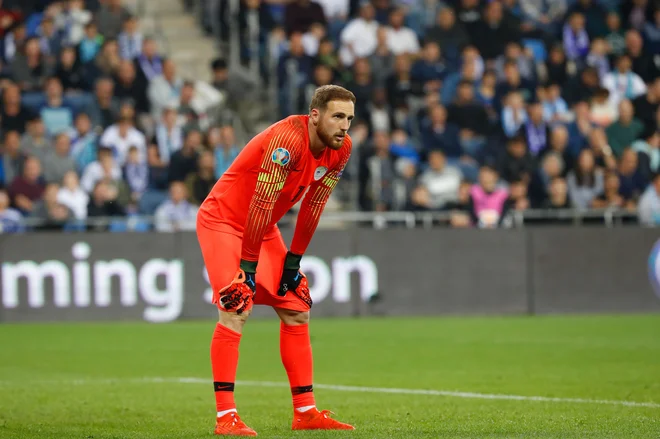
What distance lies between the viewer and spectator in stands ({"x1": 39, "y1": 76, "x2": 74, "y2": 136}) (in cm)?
2056

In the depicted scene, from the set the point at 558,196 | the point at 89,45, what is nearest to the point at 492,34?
the point at 558,196

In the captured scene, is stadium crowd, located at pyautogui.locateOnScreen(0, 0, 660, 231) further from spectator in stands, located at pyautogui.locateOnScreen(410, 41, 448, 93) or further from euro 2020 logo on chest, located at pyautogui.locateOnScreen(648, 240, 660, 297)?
euro 2020 logo on chest, located at pyautogui.locateOnScreen(648, 240, 660, 297)

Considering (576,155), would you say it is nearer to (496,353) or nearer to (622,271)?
(622,271)

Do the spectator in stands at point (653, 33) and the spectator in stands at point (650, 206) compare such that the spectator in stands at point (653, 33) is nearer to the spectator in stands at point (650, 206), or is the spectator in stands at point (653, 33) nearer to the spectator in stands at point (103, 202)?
the spectator in stands at point (650, 206)

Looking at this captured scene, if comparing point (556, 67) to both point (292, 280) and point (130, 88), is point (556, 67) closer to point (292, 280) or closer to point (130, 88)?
point (130, 88)

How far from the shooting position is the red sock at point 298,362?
8.19 metres

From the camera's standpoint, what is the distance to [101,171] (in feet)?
63.2

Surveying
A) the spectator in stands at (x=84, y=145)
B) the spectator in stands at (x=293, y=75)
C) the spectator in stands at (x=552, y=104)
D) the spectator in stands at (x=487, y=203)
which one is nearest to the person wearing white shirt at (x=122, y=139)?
the spectator in stands at (x=84, y=145)

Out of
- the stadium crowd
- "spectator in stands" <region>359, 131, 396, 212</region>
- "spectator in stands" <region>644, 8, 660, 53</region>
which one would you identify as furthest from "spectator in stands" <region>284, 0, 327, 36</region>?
"spectator in stands" <region>644, 8, 660, 53</region>

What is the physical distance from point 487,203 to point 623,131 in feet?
13.3

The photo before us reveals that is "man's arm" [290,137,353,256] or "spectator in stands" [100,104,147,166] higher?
"spectator in stands" [100,104,147,166]

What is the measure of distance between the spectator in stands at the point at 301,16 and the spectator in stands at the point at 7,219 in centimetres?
707

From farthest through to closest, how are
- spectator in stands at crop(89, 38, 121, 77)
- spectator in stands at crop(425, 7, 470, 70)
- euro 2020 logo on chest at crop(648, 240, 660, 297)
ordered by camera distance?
spectator in stands at crop(425, 7, 470, 70) < spectator in stands at crop(89, 38, 121, 77) < euro 2020 logo on chest at crop(648, 240, 660, 297)

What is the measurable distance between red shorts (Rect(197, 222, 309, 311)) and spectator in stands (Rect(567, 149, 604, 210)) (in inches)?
508
